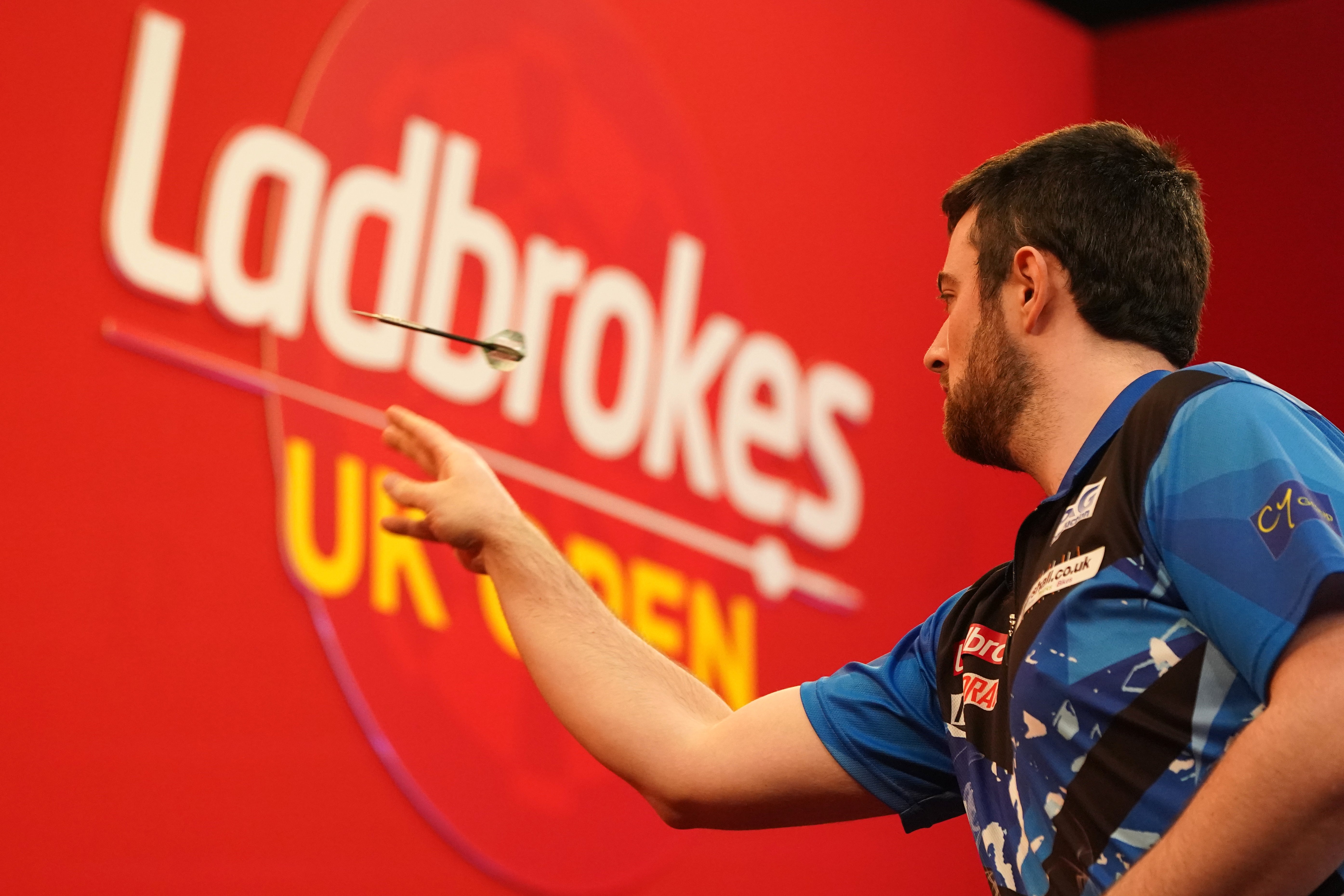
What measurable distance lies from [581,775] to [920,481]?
3.89ft

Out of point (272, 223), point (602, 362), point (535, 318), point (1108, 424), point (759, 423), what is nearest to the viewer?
point (1108, 424)

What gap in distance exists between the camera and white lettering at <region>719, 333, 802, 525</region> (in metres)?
2.87

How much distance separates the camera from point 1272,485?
928 mm

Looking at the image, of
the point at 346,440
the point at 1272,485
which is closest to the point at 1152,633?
the point at 1272,485

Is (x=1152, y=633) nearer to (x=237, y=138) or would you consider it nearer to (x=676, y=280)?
(x=237, y=138)

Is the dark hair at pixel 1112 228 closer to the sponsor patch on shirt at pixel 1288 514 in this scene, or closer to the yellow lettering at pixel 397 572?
the sponsor patch on shirt at pixel 1288 514

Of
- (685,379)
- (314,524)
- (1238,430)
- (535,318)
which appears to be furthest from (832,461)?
(1238,430)

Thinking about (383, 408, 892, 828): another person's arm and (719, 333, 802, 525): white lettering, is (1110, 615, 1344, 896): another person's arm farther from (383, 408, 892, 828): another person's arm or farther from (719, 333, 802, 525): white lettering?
(719, 333, 802, 525): white lettering

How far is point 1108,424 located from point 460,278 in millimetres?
1492

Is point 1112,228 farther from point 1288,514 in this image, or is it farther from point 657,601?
point 657,601

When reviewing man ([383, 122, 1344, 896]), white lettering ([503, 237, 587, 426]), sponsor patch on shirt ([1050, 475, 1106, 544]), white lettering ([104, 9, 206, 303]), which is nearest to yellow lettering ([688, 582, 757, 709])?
white lettering ([503, 237, 587, 426])

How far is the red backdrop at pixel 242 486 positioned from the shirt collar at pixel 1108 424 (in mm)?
1364

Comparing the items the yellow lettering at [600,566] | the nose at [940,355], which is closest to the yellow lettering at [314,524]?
the yellow lettering at [600,566]

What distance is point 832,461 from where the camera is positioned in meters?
3.08
